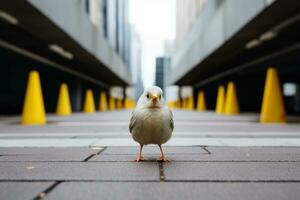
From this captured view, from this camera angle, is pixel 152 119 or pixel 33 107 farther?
pixel 33 107

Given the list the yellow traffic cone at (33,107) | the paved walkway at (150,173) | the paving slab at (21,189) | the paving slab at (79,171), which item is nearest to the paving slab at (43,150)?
the paved walkway at (150,173)

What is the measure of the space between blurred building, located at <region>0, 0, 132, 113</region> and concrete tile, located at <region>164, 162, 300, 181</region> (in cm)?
652

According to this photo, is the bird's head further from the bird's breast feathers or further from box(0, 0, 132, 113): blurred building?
box(0, 0, 132, 113): blurred building

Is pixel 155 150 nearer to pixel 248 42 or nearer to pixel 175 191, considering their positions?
pixel 175 191

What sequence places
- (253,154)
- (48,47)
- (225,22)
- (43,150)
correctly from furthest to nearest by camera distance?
(48,47) < (225,22) < (43,150) < (253,154)

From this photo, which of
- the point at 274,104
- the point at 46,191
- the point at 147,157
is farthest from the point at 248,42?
the point at 46,191

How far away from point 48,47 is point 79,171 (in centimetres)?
1310

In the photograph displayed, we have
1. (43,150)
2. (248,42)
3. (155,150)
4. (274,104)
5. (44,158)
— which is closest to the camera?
(44,158)

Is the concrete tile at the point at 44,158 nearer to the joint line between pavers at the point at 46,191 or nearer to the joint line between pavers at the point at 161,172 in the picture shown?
the joint line between pavers at the point at 161,172

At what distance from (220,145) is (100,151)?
1.63 m

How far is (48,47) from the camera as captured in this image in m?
15.4

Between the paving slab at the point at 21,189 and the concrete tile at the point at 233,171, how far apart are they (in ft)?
3.07

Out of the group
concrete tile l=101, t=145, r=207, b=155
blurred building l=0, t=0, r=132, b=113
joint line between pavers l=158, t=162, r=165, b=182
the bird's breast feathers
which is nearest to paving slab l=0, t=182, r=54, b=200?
joint line between pavers l=158, t=162, r=165, b=182

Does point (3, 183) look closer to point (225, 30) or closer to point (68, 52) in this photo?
point (225, 30)
